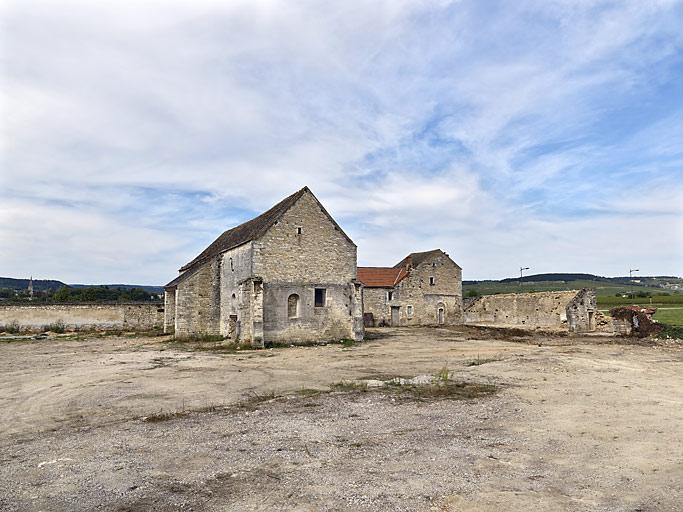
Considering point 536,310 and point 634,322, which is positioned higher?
point 536,310

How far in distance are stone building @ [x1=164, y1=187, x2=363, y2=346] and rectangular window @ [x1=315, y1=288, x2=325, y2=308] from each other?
0.17 ft

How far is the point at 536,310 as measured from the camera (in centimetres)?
3759

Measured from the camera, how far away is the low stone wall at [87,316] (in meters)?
32.6

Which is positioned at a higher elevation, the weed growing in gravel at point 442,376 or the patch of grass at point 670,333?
the patch of grass at point 670,333

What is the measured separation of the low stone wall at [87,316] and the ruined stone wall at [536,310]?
2696 cm

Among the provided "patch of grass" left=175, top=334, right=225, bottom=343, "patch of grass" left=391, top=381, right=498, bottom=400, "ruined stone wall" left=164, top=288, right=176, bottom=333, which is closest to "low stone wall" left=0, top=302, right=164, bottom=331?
"ruined stone wall" left=164, top=288, right=176, bottom=333

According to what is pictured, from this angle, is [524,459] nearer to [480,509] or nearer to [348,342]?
[480,509]

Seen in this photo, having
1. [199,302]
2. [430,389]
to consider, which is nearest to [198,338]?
[199,302]

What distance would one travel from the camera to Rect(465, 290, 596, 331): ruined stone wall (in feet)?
109

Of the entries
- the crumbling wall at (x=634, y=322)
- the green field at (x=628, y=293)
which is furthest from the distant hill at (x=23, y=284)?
the crumbling wall at (x=634, y=322)

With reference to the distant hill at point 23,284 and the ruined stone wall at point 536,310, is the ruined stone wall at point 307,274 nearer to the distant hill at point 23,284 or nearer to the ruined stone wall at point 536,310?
the ruined stone wall at point 536,310

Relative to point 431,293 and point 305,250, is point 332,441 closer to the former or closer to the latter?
point 305,250

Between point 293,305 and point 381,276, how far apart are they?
70.0 feet

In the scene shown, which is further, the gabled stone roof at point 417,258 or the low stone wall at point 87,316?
the gabled stone roof at point 417,258
